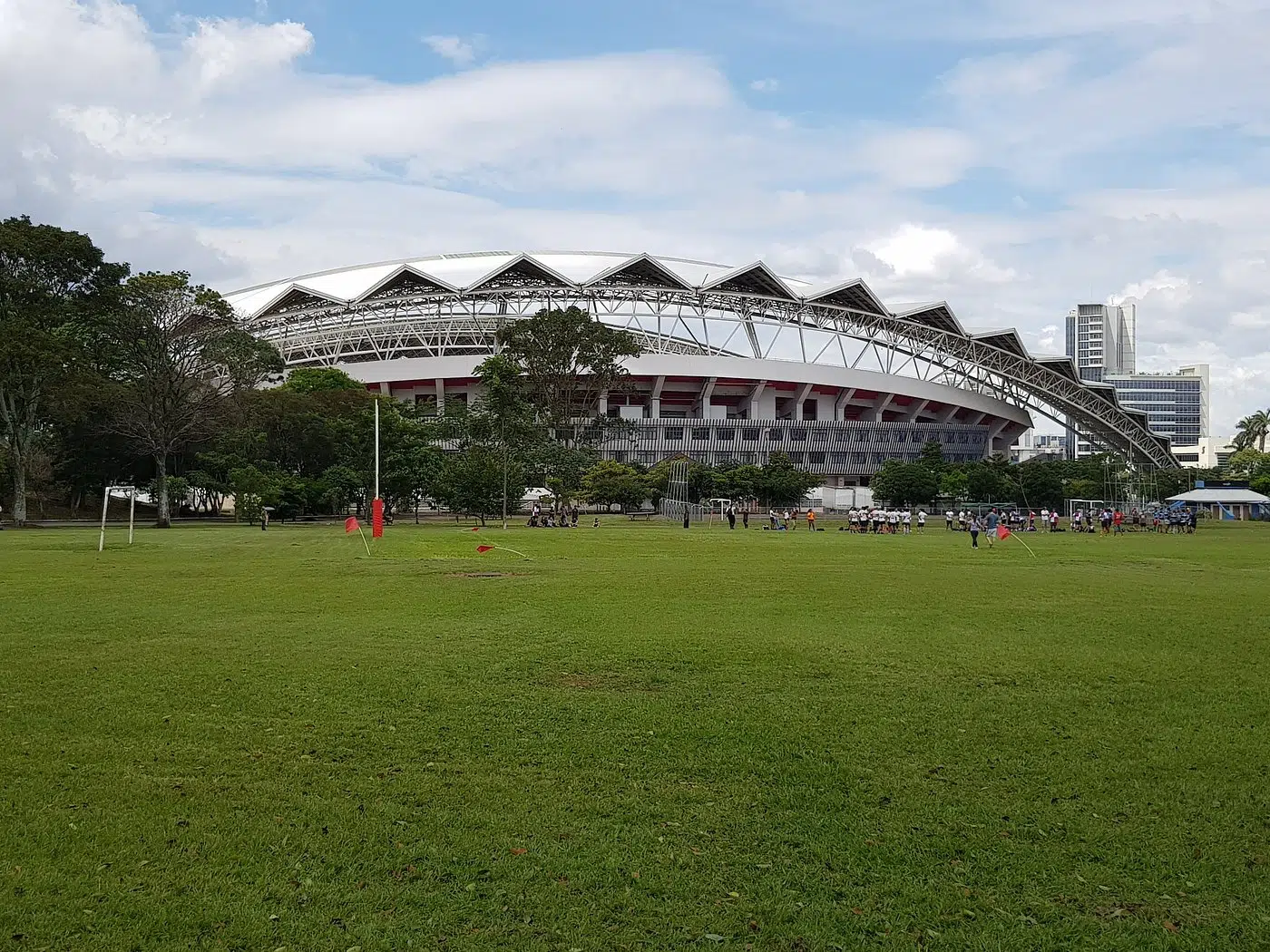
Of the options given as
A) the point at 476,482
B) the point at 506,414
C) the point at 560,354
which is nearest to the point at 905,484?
the point at 560,354

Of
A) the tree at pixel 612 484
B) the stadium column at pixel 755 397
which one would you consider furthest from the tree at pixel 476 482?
the stadium column at pixel 755 397

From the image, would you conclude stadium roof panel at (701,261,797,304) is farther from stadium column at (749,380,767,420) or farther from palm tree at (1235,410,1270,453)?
palm tree at (1235,410,1270,453)

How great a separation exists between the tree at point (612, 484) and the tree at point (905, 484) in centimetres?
2197

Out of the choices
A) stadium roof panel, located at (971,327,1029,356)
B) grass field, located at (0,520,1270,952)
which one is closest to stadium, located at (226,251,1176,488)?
stadium roof panel, located at (971,327,1029,356)

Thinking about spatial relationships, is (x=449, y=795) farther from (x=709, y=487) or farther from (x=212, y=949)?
(x=709, y=487)

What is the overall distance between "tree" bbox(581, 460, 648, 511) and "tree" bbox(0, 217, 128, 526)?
2746 centimetres

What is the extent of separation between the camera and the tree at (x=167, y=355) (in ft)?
156

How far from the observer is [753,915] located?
4805mm

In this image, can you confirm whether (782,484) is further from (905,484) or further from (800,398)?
(800,398)

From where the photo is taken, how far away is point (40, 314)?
156ft

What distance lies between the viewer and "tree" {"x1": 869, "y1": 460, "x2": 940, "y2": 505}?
81875mm

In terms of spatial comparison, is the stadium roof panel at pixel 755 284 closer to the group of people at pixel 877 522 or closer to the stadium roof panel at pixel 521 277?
the stadium roof panel at pixel 521 277

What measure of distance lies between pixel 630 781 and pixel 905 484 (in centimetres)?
7812

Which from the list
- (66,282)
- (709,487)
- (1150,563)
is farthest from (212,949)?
(709,487)
